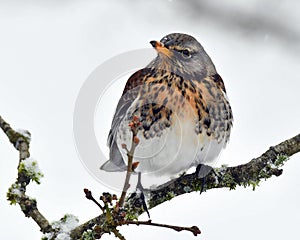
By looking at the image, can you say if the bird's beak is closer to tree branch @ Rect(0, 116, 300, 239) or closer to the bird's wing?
the bird's wing

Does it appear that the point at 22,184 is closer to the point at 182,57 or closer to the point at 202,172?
the point at 202,172

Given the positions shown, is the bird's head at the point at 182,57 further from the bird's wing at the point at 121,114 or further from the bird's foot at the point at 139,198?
the bird's foot at the point at 139,198

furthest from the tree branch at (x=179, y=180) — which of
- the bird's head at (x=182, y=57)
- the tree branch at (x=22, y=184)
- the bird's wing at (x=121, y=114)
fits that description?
the bird's head at (x=182, y=57)

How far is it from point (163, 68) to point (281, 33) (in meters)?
0.93

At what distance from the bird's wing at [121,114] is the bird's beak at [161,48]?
203mm

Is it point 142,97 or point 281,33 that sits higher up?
point 281,33

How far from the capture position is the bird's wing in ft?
11.7

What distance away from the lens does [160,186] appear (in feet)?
10.9

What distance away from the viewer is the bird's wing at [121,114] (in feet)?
11.7

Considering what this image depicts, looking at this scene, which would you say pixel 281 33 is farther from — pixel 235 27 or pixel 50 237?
pixel 50 237

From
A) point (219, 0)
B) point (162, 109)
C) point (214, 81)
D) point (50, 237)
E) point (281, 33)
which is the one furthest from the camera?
point (219, 0)

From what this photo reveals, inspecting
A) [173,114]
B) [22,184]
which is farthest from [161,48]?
[22,184]

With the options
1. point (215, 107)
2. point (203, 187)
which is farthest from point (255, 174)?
point (215, 107)

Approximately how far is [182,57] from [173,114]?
36 cm
